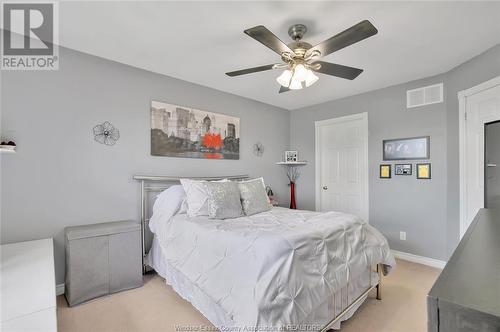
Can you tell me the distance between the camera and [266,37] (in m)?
1.70

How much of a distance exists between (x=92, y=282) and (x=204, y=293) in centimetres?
123

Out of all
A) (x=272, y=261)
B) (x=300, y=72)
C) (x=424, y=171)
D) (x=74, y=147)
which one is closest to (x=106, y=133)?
(x=74, y=147)

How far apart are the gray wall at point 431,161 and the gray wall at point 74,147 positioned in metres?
2.88

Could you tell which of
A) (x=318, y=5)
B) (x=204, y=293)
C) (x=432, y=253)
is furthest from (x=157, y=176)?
(x=432, y=253)

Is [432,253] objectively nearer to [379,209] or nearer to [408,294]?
[379,209]

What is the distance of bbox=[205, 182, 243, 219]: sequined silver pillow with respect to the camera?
2.61m

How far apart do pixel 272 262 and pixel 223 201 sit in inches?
48.9

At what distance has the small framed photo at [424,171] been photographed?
332 centimetres

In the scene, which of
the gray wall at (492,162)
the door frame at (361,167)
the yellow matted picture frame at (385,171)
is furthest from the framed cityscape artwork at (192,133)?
the gray wall at (492,162)

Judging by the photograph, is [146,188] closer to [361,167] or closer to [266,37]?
[266,37]

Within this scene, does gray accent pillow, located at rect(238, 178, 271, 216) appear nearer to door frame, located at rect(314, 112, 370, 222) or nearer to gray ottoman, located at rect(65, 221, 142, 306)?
gray ottoman, located at rect(65, 221, 142, 306)

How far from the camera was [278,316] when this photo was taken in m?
1.42

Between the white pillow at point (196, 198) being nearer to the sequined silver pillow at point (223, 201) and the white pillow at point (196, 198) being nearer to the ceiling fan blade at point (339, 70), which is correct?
the sequined silver pillow at point (223, 201)

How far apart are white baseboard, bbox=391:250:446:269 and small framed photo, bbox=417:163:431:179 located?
1.13 meters
